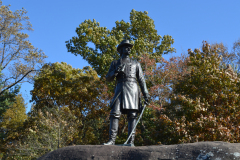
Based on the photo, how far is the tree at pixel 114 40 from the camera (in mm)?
18391

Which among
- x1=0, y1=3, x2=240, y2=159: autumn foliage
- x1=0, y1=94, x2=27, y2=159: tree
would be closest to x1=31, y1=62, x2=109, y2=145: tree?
x1=0, y1=3, x2=240, y2=159: autumn foliage

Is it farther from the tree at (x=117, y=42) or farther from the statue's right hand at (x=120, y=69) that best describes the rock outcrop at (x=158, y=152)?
the tree at (x=117, y=42)

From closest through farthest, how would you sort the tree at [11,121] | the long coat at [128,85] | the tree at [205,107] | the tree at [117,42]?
the long coat at [128,85] → the tree at [205,107] → the tree at [117,42] → the tree at [11,121]

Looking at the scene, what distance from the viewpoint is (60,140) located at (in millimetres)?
15016

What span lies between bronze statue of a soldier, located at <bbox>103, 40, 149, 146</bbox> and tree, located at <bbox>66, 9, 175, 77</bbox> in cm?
1154

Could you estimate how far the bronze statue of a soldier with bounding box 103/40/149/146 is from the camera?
18.9 feet

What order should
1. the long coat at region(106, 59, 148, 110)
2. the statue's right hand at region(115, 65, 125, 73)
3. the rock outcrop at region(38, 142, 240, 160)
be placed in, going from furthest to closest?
the statue's right hand at region(115, 65, 125, 73)
the long coat at region(106, 59, 148, 110)
the rock outcrop at region(38, 142, 240, 160)

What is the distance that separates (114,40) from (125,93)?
12.8 meters

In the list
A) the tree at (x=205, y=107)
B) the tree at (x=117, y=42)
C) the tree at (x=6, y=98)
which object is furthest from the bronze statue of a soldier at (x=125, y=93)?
the tree at (x=6, y=98)

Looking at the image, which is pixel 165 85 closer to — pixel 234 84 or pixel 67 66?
pixel 234 84

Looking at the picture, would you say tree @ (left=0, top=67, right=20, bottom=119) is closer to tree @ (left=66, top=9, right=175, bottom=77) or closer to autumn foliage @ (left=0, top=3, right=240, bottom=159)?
autumn foliage @ (left=0, top=3, right=240, bottom=159)

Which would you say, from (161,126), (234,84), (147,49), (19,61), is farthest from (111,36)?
(234,84)

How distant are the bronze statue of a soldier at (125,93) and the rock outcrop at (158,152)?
0.95 meters

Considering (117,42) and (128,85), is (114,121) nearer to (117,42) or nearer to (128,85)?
(128,85)
